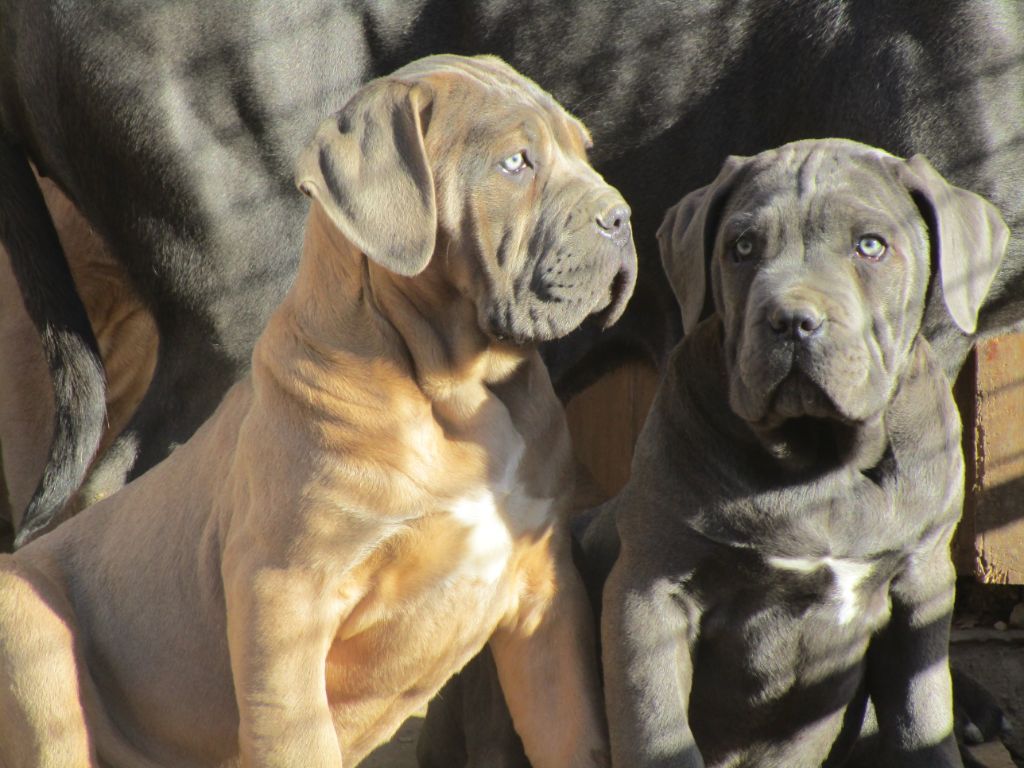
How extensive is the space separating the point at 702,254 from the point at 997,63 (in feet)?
3.19

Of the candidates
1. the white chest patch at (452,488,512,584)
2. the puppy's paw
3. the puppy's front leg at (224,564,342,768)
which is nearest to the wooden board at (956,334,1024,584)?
the puppy's paw

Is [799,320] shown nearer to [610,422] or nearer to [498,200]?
[498,200]

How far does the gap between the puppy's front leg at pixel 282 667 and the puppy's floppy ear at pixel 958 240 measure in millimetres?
1442

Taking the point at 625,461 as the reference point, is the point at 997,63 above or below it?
above

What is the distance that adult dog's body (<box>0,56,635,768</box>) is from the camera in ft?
9.71

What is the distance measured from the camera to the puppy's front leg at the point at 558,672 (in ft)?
10.6

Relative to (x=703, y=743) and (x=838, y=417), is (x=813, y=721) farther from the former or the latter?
(x=838, y=417)

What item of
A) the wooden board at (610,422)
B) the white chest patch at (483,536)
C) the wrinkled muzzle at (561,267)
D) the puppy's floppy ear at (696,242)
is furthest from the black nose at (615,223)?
the wooden board at (610,422)

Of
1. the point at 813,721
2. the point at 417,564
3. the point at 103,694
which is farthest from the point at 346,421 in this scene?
the point at 813,721

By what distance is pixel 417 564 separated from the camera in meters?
3.03

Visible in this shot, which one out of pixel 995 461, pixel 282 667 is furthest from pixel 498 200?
pixel 995 461

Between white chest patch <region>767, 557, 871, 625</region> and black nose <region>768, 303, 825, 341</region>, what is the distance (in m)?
0.49

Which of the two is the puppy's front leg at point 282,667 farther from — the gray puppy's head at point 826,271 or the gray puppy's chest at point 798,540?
the gray puppy's head at point 826,271

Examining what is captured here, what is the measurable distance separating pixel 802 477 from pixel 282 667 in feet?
3.77
